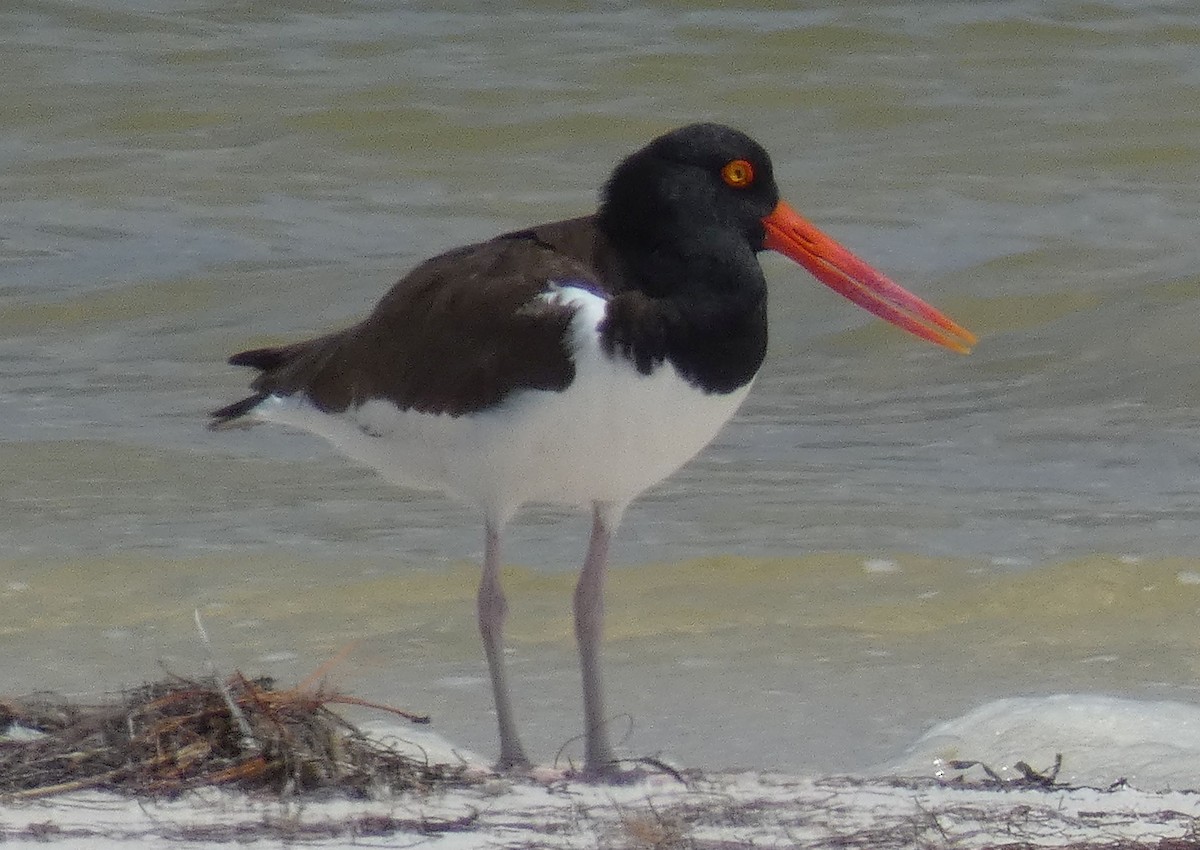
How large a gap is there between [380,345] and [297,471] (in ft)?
8.90

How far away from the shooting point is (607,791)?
3818mm

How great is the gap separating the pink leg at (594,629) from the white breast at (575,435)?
0.62 feet

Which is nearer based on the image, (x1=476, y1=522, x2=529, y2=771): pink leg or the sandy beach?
the sandy beach

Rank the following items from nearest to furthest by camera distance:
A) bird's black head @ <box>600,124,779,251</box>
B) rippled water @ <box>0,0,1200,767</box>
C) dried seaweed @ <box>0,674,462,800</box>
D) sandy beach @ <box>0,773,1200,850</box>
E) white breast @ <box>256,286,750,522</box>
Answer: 1. sandy beach @ <box>0,773,1200,850</box>
2. dried seaweed @ <box>0,674,462,800</box>
3. white breast @ <box>256,286,750,522</box>
4. bird's black head @ <box>600,124,779,251</box>
5. rippled water @ <box>0,0,1200,767</box>

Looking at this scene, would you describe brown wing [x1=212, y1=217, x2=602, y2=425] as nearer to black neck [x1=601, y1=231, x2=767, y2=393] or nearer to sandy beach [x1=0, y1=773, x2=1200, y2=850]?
black neck [x1=601, y1=231, x2=767, y2=393]

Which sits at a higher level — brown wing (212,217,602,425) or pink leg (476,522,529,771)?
brown wing (212,217,602,425)

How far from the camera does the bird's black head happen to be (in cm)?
415

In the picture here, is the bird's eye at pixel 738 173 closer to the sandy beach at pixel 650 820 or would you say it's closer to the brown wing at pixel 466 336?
the brown wing at pixel 466 336

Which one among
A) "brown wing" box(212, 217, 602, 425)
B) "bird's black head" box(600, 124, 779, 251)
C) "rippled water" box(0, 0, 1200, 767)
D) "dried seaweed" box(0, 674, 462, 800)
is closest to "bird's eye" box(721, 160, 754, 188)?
"bird's black head" box(600, 124, 779, 251)

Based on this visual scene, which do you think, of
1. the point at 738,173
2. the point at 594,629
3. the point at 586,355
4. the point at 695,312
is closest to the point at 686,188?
the point at 738,173

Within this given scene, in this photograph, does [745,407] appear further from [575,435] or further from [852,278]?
[575,435]

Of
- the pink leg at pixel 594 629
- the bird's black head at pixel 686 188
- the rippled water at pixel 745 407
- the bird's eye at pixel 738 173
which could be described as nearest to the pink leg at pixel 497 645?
the pink leg at pixel 594 629

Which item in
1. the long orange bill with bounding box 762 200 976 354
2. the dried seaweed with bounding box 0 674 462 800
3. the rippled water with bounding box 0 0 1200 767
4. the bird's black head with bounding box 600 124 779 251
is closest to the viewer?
the dried seaweed with bounding box 0 674 462 800

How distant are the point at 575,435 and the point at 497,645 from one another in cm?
68
